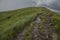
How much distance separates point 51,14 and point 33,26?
214 millimetres

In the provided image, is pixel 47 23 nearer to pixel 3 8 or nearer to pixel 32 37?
pixel 32 37

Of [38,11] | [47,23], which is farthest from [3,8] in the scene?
[47,23]

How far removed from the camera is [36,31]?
1.11 metres

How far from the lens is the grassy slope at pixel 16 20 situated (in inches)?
41.5

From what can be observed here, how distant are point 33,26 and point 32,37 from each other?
0.11 m

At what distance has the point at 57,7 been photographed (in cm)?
125

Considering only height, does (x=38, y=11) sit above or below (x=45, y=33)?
above

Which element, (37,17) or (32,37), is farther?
(37,17)

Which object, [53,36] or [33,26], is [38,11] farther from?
[53,36]

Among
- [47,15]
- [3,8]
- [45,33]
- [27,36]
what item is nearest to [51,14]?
[47,15]

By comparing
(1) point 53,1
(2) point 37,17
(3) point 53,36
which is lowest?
(3) point 53,36

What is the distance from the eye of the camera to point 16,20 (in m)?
1.13

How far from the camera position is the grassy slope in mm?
1054

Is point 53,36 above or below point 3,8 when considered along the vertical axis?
below
